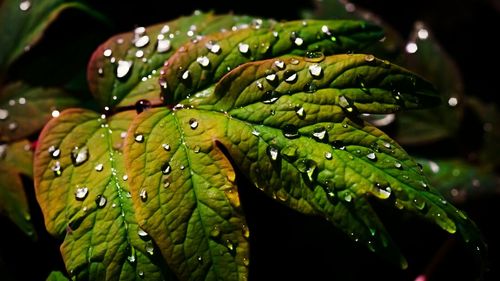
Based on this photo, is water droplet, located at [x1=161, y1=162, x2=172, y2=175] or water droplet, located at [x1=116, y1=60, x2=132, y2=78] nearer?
water droplet, located at [x1=161, y1=162, x2=172, y2=175]

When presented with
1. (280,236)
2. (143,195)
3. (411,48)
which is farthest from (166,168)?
(411,48)

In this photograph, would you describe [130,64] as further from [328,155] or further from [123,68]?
[328,155]

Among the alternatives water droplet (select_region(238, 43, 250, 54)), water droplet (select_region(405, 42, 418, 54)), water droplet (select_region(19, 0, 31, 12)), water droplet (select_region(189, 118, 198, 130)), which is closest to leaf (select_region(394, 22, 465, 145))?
water droplet (select_region(405, 42, 418, 54))

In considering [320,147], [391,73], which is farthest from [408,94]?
[320,147]

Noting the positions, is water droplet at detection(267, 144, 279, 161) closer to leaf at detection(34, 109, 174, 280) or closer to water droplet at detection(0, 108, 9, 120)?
leaf at detection(34, 109, 174, 280)

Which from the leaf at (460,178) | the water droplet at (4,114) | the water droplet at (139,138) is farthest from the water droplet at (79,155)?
the leaf at (460,178)

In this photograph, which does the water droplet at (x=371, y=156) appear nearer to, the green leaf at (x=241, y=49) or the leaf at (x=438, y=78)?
the green leaf at (x=241, y=49)

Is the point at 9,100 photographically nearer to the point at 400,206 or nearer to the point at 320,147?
the point at 320,147
